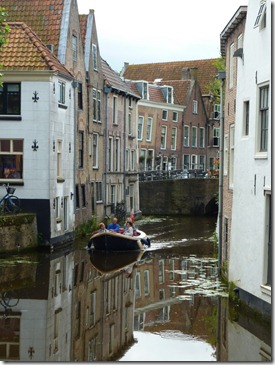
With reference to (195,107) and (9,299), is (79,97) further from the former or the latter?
(195,107)

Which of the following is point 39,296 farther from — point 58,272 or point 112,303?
point 58,272

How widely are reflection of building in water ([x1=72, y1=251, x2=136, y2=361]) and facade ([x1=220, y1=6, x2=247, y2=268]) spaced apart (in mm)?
3206

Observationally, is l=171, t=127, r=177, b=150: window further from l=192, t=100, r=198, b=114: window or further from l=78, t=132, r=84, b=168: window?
l=78, t=132, r=84, b=168: window

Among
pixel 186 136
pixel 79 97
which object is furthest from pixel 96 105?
pixel 186 136

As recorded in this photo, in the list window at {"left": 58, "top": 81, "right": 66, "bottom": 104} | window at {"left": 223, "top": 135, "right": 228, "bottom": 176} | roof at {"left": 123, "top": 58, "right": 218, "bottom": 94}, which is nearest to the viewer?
window at {"left": 223, "top": 135, "right": 228, "bottom": 176}

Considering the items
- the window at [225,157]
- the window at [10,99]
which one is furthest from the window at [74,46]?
the window at [225,157]

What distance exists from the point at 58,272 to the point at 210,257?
700 centimetres

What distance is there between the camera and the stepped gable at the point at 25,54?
28.5 m

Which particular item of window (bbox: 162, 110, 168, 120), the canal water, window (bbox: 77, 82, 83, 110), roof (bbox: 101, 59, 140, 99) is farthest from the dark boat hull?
window (bbox: 162, 110, 168, 120)

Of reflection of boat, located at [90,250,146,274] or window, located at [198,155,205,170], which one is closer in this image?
reflection of boat, located at [90,250,146,274]

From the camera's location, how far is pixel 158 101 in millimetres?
57281

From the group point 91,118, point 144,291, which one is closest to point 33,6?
point 91,118

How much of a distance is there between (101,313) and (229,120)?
7.45 meters

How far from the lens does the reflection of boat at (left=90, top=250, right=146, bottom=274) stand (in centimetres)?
2411
